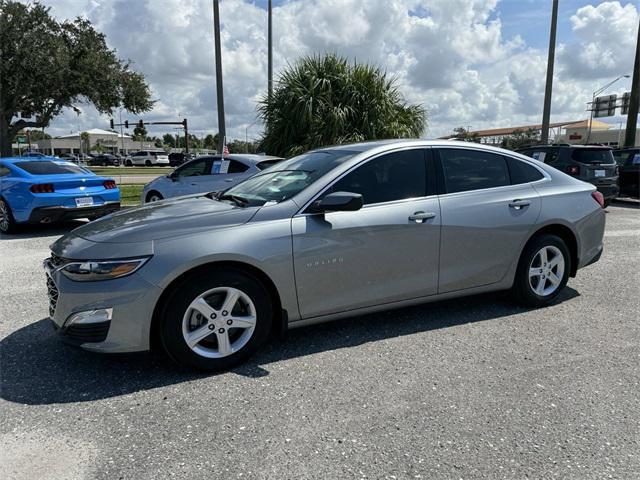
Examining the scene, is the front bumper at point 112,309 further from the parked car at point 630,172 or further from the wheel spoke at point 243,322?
the parked car at point 630,172

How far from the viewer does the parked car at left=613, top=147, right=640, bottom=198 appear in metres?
13.6

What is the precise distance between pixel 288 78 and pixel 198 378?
12211 millimetres

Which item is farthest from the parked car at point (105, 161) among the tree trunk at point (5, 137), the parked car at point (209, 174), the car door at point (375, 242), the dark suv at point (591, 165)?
the car door at point (375, 242)

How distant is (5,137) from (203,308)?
3595 cm

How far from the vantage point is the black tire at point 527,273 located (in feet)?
14.9

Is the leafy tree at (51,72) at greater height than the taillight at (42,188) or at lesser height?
greater

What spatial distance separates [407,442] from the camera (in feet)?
8.57

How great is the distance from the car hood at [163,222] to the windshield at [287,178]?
0.87 ft

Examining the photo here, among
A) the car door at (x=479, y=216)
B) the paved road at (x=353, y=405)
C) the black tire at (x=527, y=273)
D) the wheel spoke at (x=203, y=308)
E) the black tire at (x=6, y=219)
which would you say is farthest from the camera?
the black tire at (x=6, y=219)

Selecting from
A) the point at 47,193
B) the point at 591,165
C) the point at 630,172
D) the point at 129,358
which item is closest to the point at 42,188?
the point at 47,193

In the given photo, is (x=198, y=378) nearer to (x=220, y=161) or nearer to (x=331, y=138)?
(x=220, y=161)

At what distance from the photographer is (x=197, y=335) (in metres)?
3.29

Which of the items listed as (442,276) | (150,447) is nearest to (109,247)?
(150,447)

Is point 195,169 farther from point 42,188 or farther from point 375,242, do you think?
point 375,242
